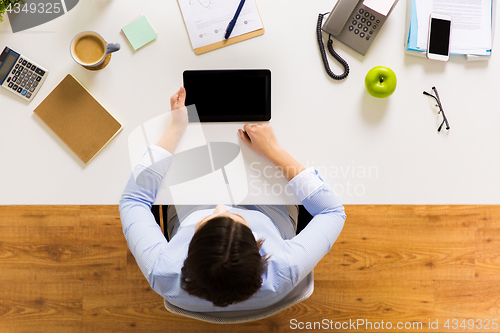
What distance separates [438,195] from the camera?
0.96 meters

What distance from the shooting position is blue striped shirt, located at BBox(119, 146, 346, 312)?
808mm

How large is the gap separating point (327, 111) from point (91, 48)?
69 cm

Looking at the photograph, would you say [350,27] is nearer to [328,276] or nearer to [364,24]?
[364,24]

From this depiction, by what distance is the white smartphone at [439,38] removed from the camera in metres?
0.93

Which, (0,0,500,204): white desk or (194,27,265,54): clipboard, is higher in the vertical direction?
(194,27,265,54): clipboard

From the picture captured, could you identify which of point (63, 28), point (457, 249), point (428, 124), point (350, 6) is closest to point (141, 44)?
point (63, 28)

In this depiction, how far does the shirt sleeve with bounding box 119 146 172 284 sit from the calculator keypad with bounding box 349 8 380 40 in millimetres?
645

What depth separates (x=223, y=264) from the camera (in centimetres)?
67

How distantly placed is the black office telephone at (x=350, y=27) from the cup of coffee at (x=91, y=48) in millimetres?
594

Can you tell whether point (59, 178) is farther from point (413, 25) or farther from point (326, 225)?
point (413, 25)

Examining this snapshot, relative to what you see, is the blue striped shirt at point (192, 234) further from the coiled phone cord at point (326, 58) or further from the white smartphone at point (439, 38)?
the white smartphone at point (439, 38)

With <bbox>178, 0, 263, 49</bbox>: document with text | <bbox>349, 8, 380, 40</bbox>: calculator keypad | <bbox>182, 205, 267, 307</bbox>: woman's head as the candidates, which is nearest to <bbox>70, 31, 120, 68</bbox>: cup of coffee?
<bbox>178, 0, 263, 49</bbox>: document with text

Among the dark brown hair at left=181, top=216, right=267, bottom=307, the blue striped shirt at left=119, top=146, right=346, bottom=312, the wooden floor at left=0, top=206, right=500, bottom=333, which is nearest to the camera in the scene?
the dark brown hair at left=181, top=216, right=267, bottom=307

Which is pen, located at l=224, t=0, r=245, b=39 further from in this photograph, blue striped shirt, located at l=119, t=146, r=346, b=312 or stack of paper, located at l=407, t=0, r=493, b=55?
stack of paper, located at l=407, t=0, r=493, b=55
